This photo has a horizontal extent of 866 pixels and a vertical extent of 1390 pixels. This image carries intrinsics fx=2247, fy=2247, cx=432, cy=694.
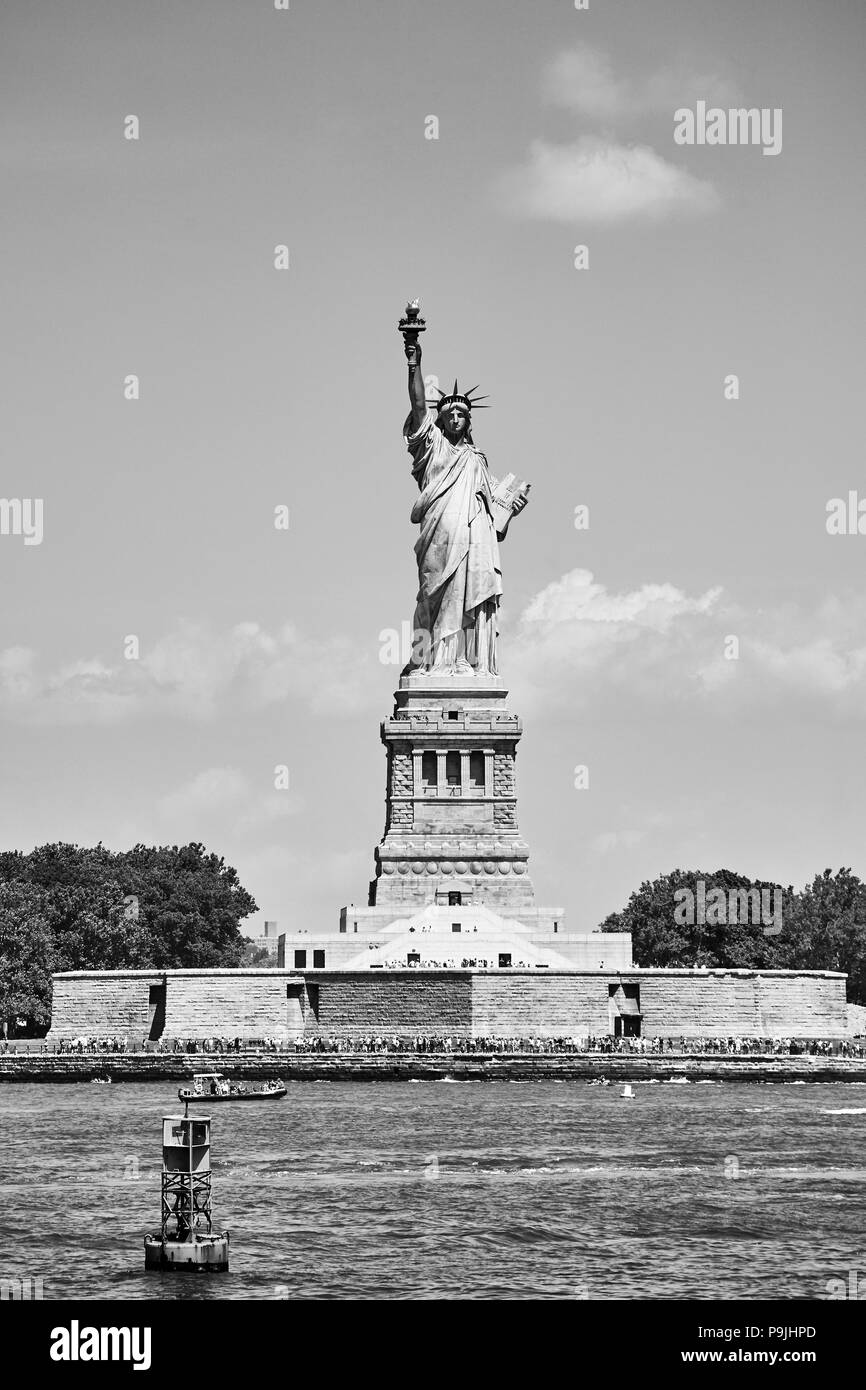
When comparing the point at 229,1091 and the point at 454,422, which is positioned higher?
the point at 454,422

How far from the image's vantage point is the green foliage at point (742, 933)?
101250 millimetres

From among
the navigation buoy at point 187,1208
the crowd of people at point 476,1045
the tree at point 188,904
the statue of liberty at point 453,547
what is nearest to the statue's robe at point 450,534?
the statue of liberty at point 453,547

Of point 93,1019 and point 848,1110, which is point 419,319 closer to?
point 93,1019

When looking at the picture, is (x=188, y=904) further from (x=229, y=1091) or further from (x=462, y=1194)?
(x=462, y=1194)

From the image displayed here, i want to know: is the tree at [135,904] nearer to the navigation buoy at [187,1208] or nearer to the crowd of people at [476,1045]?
the crowd of people at [476,1045]

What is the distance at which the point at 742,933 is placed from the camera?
102 metres

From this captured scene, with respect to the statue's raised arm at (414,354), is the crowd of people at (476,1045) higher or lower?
lower

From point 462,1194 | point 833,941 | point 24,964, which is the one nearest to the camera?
point 462,1194

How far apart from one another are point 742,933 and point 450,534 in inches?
1022

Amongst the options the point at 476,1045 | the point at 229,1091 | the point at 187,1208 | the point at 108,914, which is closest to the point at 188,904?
the point at 108,914

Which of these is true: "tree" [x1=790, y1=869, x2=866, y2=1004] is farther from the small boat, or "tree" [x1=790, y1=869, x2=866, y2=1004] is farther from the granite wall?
the small boat

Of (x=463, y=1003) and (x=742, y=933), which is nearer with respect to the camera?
(x=463, y=1003)

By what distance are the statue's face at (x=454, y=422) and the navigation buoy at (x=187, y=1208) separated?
58237mm

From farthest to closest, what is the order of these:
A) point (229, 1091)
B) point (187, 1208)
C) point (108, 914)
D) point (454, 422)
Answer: point (108, 914) < point (454, 422) < point (229, 1091) < point (187, 1208)
